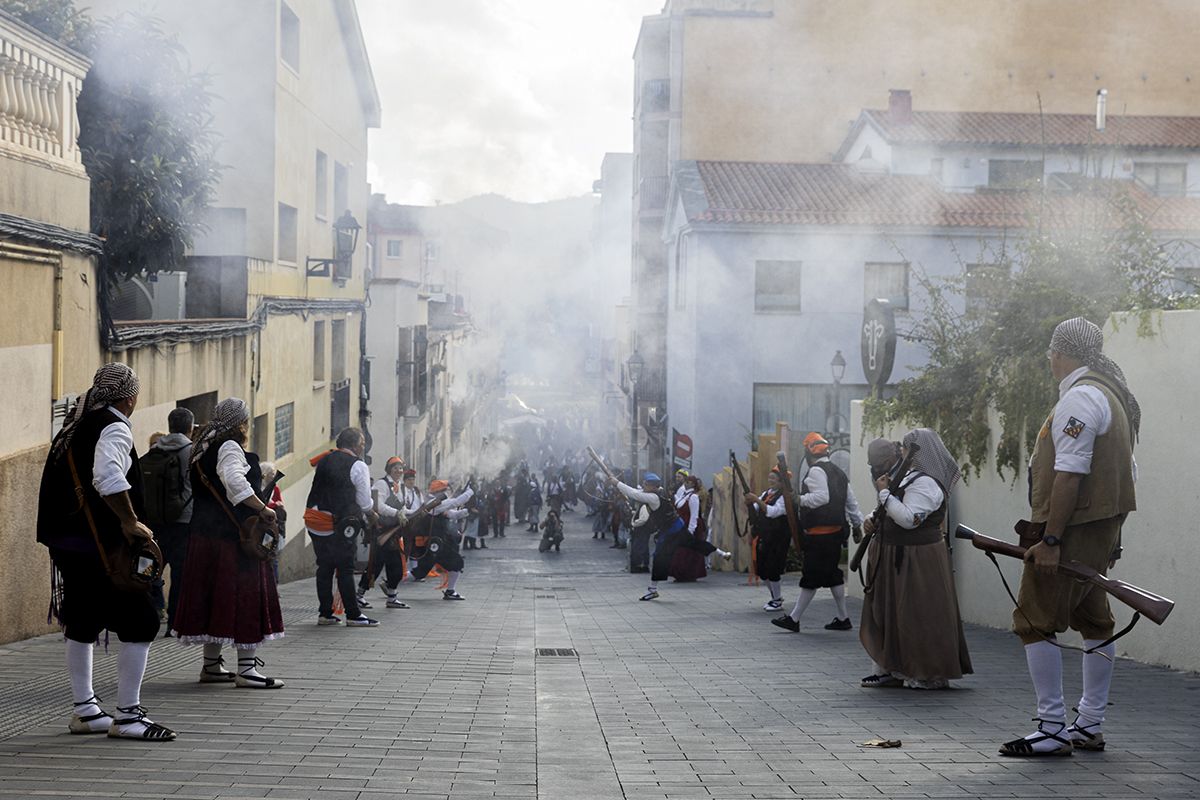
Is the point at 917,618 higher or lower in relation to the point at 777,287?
lower

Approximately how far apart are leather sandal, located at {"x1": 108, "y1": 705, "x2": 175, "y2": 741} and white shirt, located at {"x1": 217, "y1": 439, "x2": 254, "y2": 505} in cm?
160

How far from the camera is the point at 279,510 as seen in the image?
35.0 ft

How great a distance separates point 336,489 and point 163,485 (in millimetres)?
1510

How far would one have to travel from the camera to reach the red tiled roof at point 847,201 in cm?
2947

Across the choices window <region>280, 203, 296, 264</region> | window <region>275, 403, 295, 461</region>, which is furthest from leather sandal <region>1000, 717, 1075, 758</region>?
window <region>280, 203, 296, 264</region>

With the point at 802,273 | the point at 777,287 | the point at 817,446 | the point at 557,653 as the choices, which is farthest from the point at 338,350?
the point at 557,653

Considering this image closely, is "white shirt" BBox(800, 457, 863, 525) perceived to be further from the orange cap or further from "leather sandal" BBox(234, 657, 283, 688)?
"leather sandal" BBox(234, 657, 283, 688)

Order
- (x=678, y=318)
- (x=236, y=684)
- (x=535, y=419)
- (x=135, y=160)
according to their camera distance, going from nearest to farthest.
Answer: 1. (x=236, y=684)
2. (x=135, y=160)
3. (x=678, y=318)
4. (x=535, y=419)

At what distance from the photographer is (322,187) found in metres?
23.9

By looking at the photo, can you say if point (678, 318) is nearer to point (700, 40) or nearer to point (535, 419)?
point (700, 40)

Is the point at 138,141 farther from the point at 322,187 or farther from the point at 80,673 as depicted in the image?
the point at 322,187

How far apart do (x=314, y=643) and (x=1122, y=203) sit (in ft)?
23.2

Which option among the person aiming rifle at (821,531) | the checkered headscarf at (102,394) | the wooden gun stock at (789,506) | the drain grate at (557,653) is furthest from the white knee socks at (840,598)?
the checkered headscarf at (102,394)

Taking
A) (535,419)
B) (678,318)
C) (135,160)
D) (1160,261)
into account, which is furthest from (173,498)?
(535,419)
